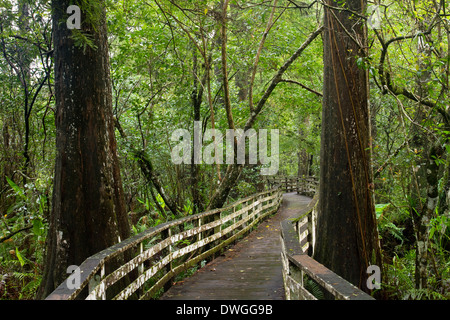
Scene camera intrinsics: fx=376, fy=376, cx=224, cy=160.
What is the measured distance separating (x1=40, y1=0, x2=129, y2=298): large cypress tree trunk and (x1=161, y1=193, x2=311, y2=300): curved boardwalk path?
181 cm

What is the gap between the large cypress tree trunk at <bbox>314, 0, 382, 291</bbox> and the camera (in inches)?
259

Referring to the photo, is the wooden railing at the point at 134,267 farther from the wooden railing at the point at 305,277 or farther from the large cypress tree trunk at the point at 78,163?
the wooden railing at the point at 305,277

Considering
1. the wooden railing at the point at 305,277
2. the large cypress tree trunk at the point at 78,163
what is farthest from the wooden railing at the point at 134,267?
the wooden railing at the point at 305,277

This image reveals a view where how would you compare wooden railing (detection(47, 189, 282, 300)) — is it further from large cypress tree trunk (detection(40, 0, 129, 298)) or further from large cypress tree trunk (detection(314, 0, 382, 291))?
large cypress tree trunk (detection(314, 0, 382, 291))

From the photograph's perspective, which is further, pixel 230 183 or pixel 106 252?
pixel 230 183

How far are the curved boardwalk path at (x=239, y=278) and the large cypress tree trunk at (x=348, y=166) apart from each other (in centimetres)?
135

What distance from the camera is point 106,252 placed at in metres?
4.40

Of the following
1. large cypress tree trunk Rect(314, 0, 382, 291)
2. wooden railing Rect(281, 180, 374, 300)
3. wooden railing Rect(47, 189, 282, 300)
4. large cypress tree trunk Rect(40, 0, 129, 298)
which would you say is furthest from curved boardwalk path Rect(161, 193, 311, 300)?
large cypress tree trunk Rect(40, 0, 129, 298)

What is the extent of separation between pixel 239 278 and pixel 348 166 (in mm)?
3125
